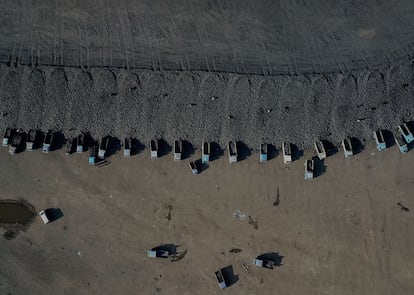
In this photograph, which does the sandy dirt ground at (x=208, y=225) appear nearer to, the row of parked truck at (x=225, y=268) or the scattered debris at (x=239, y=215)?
the scattered debris at (x=239, y=215)

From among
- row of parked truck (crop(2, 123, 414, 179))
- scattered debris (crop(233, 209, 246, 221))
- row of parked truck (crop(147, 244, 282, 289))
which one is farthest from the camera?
scattered debris (crop(233, 209, 246, 221))

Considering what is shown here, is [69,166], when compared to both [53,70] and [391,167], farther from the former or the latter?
[391,167]

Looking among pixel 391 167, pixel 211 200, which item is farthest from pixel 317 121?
pixel 211 200

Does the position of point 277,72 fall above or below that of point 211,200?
above

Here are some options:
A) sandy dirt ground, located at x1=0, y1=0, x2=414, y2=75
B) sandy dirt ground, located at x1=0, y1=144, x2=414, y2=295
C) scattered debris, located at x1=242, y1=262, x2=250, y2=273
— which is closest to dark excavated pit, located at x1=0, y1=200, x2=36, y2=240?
sandy dirt ground, located at x1=0, y1=144, x2=414, y2=295

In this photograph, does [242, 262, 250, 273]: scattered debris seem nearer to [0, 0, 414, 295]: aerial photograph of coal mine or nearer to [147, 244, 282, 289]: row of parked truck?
[0, 0, 414, 295]: aerial photograph of coal mine
